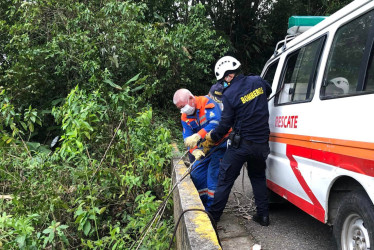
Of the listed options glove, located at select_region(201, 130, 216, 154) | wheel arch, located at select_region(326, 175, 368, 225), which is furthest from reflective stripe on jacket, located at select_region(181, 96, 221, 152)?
wheel arch, located at select_region(326, 175, 368, 225)

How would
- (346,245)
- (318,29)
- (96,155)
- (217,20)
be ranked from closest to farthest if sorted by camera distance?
(346,245) → (318,29) → (96,155) → (217,20)

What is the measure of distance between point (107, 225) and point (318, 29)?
3104mm

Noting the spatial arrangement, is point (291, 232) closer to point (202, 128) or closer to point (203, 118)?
point (202, 128)

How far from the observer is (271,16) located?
12680 mm

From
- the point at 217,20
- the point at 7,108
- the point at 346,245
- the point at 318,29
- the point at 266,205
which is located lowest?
the point at 266,205

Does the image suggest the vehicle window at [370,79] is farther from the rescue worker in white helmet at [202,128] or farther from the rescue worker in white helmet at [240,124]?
the rescue worker in white helmet at [202,128]

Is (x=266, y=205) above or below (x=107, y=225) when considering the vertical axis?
above

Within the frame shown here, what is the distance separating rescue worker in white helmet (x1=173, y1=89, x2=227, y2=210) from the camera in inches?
145

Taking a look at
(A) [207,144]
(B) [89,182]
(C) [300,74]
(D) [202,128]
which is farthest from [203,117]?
(B) [89,182]

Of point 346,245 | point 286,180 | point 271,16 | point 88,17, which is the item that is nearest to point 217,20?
point 271,16

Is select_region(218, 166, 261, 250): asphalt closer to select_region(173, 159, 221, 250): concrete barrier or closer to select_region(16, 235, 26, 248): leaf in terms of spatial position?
select_region(173, 159, 221, 250): concrete barrier

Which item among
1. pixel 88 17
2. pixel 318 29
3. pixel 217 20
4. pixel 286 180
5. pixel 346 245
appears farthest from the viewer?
pixel 217 20

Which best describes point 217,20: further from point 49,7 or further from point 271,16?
point 49,7

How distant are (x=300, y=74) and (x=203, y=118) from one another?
129 centimetres
